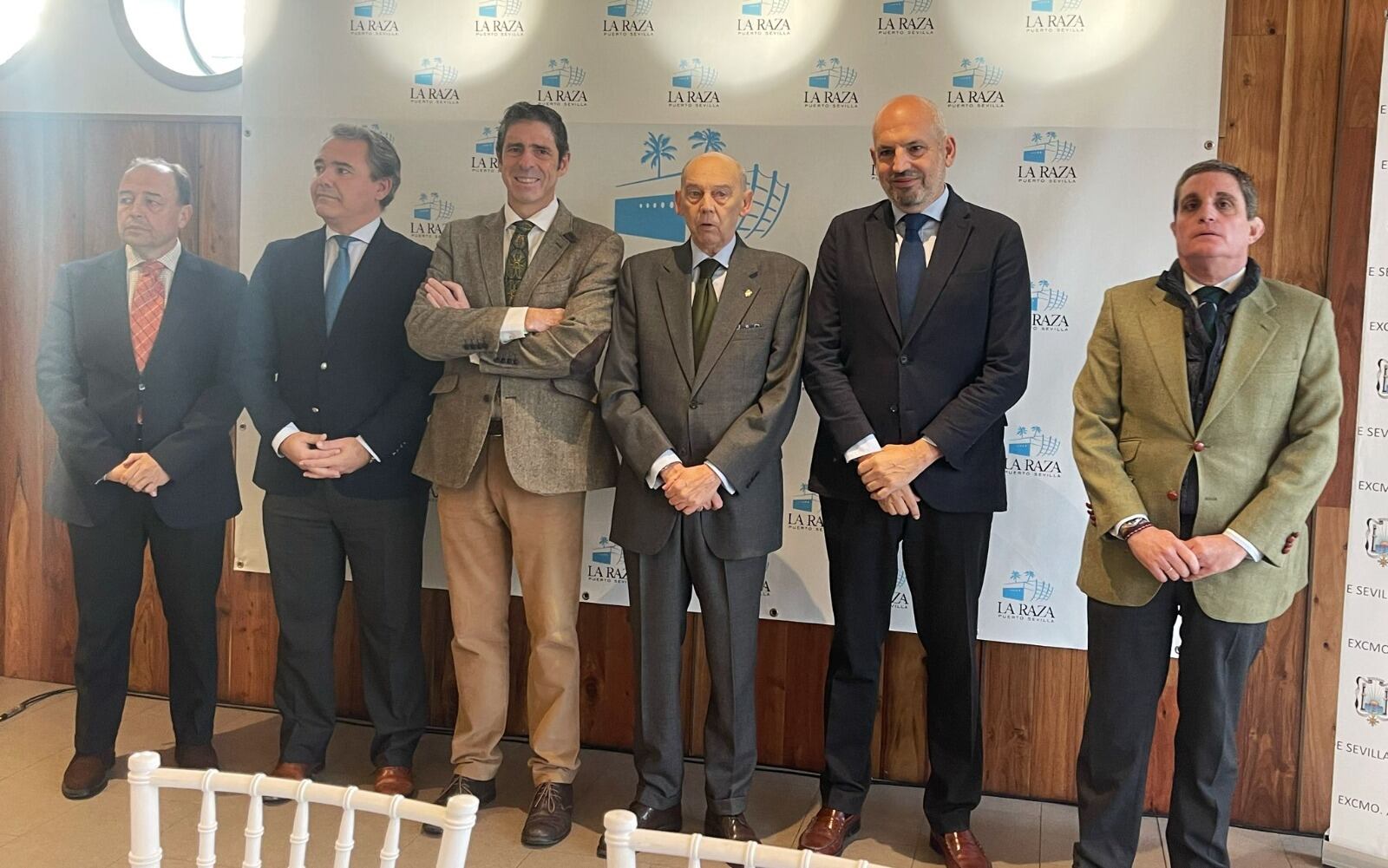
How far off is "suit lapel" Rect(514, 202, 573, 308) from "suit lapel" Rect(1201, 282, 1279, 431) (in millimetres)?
1653

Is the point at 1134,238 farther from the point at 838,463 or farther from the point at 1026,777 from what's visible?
the point at 1026,777

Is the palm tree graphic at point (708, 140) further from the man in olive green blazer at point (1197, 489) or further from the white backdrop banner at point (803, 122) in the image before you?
the man in olive green blazer at point (1197, 489)

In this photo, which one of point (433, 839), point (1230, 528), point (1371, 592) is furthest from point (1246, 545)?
point (433, 839)

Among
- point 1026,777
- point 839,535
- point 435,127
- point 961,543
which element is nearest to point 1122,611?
point 961,543

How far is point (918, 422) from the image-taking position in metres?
2.84

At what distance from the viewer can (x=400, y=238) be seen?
3400mm

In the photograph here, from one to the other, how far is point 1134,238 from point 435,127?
2.17 metres

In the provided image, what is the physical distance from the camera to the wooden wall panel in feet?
10.3

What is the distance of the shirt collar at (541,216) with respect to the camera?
317 cm

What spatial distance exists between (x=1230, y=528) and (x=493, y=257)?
6.39ft

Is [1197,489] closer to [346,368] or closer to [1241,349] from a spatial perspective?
[1241,349]

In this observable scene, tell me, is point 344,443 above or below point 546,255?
below

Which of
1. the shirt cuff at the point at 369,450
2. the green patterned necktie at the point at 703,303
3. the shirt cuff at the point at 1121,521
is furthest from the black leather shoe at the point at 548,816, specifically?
the shirt cuff at the point at 1121,521

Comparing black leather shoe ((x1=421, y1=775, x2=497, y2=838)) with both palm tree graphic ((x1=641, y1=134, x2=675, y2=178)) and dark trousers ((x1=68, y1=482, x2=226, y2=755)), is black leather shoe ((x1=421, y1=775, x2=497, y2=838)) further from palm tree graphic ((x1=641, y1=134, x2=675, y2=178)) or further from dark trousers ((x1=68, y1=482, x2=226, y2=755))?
palm tree graphic ((x1=641, y1=134, x2=675, y2=178))
